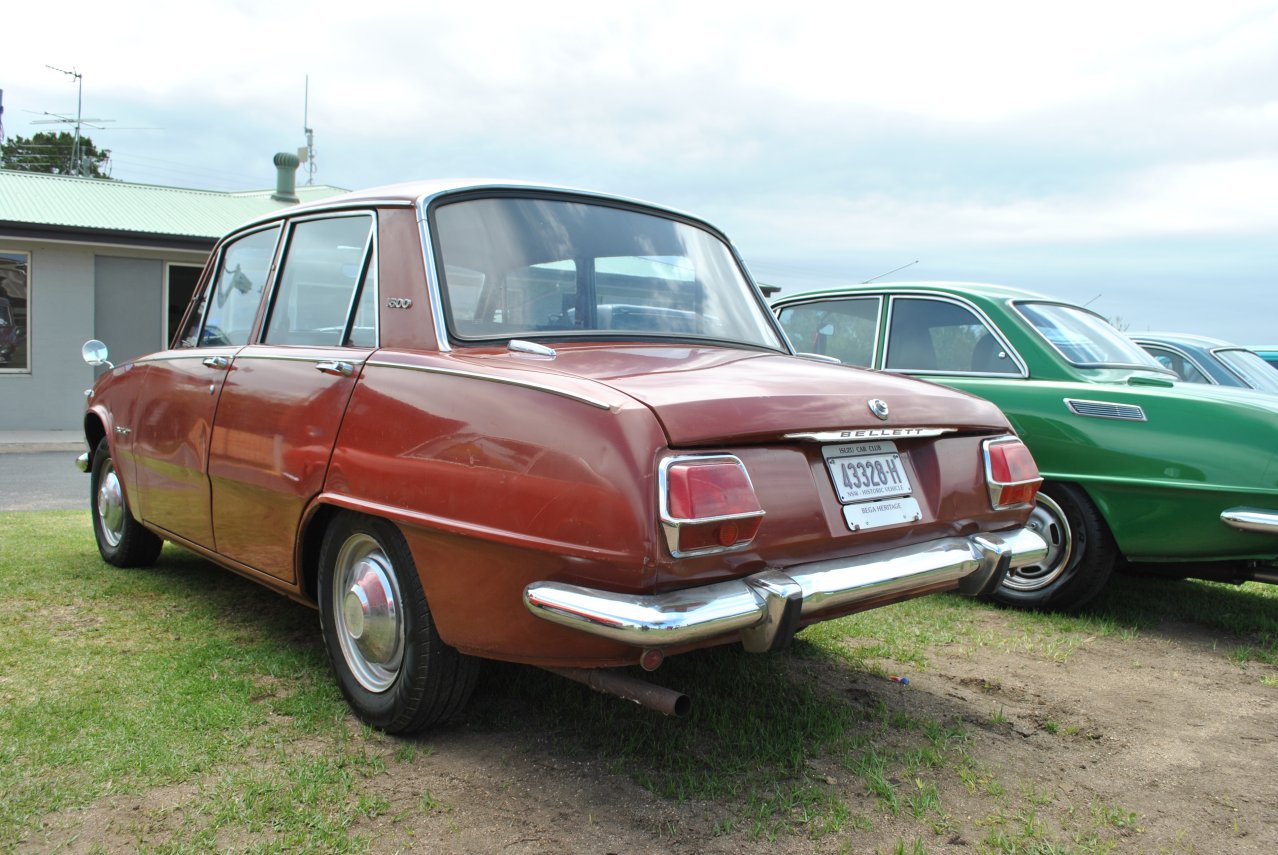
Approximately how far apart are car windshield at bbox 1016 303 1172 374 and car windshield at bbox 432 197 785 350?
7.31 feet

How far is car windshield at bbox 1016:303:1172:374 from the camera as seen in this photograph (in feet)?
17.1

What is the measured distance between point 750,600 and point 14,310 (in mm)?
17008

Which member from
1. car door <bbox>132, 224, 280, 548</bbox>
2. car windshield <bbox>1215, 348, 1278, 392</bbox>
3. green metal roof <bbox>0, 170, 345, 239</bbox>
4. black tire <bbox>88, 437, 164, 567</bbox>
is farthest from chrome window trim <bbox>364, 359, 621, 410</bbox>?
green metal roof <bbox>0, 170, 345, 239</bbox>

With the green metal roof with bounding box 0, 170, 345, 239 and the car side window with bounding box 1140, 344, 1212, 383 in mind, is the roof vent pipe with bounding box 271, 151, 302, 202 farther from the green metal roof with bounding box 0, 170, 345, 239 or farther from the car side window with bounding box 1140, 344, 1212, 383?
the car side window with bounding box 1140, 344, 1212, 383

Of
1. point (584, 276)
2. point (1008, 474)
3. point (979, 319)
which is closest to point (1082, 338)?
point (979, 319)

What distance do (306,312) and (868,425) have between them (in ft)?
6.92

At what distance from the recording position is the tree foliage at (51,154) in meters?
44.7

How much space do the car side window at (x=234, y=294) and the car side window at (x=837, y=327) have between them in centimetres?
314

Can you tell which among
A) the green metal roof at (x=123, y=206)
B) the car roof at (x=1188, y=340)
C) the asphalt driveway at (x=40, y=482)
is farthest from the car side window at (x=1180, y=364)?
the green metal roof at (x=123, y=206)

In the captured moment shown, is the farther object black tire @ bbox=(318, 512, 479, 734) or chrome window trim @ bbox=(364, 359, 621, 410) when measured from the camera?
black tire @ bbox=(318, 512, 479, 734)

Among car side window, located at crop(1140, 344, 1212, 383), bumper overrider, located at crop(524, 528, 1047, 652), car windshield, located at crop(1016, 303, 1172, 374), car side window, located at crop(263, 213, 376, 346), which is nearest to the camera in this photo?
bumper overrider, located at crop(524, 528, 1047, 652)

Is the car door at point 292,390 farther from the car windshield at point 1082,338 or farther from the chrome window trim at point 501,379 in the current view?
the car windshield at point 1082,338

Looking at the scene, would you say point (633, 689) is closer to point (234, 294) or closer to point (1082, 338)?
point (234, 294)

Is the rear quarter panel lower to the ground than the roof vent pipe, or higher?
lower
